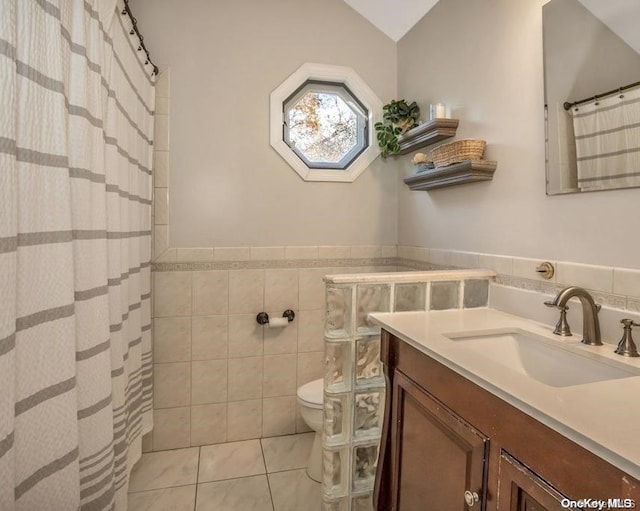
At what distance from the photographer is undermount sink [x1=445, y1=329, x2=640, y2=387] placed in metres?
1.04

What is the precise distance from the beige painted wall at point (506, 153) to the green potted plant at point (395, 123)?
10 cm

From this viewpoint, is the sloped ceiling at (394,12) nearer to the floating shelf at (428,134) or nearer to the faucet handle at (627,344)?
the floating shelf at (428,134)

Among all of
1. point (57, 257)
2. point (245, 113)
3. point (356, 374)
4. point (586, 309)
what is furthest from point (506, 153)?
point (57, 257)

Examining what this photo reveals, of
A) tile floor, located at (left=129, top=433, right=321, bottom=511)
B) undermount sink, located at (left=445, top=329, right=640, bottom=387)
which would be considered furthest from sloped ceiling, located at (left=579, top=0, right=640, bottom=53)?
tile floor, located at (left=129, top=433, right=321, bottom=511)

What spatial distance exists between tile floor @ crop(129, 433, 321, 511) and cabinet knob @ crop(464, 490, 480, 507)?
108 cm

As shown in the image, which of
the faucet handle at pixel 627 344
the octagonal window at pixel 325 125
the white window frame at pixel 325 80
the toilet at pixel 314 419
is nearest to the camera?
the faucet handle at pixel 627 344

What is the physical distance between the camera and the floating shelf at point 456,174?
1.60 m

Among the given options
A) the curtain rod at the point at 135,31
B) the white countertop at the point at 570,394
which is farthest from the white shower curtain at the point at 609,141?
the curtain rod at the point at 135,31

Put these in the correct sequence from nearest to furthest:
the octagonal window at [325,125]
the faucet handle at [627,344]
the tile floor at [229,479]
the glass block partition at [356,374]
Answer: the faucet handle at [627,344] → the glass block partition at [356,374] → the tile floor at [229,479] → the octagonal window at [325,125]

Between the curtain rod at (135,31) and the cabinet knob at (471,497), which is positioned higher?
the curtain rod at (135,31)

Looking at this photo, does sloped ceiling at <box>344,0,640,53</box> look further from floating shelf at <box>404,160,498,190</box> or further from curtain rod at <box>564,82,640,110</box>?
curtain rod at <box>564,82,640,110</box>

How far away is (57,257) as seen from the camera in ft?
3.00

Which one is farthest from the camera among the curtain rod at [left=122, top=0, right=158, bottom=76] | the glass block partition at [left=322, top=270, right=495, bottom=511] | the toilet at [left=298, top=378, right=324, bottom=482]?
the toilet at [left=298, top=378, right=324, bottom=482]

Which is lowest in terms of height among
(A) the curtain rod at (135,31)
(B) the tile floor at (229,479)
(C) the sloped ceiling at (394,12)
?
(B) the tile floor at (229,479)
